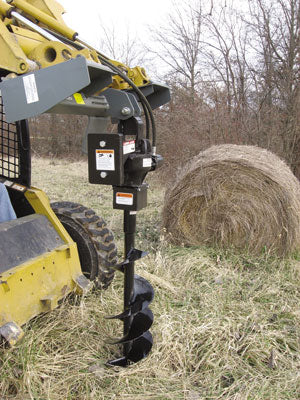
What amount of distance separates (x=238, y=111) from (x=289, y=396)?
23.9ft

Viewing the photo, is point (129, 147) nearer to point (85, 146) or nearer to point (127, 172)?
point (127, 172)

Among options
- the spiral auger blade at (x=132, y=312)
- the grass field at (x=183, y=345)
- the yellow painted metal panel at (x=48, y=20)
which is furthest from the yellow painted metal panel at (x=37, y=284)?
the yellow painted metal panel at (x=48, y=20)

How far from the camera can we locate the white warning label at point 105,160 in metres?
1.93

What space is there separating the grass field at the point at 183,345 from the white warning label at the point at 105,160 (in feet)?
4.00

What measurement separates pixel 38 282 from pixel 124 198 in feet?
2.63

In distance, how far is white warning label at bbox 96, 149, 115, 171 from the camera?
1.93 m

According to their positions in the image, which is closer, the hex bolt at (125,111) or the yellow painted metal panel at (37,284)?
the hex bolt at (125,111)

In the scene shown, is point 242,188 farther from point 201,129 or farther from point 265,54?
point 265,54

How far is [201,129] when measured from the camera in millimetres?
8805

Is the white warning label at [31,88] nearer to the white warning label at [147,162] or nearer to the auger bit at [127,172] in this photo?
the auger bit at [127,172]

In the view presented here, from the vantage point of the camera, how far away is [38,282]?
7.58 feet

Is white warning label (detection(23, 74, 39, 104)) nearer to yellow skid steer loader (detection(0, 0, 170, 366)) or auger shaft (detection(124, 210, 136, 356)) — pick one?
yellow skid steer loader (detection(0, 0, 170, 366))

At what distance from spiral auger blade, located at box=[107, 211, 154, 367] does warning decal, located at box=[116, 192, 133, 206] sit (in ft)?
0.30

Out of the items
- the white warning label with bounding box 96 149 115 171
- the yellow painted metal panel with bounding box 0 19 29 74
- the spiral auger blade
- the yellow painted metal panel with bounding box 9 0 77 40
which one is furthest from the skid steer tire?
the yellow painted metal panel with bounding box 0 19 29 74
